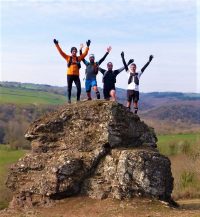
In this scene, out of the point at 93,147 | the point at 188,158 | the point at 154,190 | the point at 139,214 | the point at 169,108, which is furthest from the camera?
the point at 169,108

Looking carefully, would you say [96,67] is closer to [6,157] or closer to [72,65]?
[72,65]

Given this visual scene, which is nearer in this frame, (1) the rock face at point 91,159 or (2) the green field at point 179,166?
(1) the rock face at point 91,159

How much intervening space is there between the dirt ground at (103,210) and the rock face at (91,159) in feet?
1.17

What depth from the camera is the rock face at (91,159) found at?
17562 millimetres

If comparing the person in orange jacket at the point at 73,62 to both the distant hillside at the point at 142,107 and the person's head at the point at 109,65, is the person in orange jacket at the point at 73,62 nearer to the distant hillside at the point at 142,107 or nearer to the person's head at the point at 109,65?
the person's head at the point at 109,65

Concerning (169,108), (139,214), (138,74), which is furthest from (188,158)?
(169,108)

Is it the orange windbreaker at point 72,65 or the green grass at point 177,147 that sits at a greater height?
Answer: the orange windbreaker at point 72,65

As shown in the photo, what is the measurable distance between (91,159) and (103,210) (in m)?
2.28

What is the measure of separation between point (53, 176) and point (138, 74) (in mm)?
5602

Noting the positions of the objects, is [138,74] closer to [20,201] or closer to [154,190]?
[154,190]

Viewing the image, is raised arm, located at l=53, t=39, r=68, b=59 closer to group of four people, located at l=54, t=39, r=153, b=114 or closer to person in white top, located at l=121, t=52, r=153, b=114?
group of four people, located at l=54, t=39, r=153, b=114

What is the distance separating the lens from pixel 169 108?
13025cm

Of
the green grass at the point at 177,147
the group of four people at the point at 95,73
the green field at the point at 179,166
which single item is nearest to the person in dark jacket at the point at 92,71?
the group of four people at the point at 95,73

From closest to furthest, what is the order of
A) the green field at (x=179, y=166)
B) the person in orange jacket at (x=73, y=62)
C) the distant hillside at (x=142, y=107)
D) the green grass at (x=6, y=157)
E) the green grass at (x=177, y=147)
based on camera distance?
the person in orange jacket at (x=73, y=62), the green field at (x=179, y=166), the green grass at (x=6, y=157), the green grass at (x=177, y=147), the distant hillside at (x=142, y=107)
